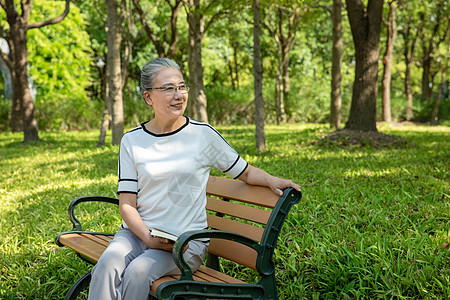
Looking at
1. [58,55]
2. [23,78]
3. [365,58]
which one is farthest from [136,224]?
[58,55]

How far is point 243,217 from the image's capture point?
282cm

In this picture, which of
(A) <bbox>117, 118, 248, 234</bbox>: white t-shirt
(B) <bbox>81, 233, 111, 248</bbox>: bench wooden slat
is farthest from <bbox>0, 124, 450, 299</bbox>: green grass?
(A) <bbox>117, 118, 248, 234</bbox>: white t-shirt

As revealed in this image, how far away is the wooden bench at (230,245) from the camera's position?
2230 millimetres

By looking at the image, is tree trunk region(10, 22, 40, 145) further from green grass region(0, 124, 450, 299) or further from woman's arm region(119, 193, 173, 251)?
woman's arm region(119, 193, 173, 251)

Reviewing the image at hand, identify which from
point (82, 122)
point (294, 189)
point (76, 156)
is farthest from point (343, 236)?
point (82, 122)

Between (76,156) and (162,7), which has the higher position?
(162,7)

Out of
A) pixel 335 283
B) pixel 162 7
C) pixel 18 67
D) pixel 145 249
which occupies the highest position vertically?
pixel 162 7

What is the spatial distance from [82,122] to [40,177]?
14455mm

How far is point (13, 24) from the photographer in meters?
14.0

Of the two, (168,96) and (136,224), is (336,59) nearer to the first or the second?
(168,96)

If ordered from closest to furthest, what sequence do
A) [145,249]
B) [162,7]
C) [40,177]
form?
[145,249] < [40,177] < [162,7]

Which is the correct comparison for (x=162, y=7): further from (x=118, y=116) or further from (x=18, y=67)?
(x=118, y=116)

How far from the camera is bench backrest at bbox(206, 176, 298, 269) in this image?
2.49 meters

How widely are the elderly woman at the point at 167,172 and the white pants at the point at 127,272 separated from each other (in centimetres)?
1
